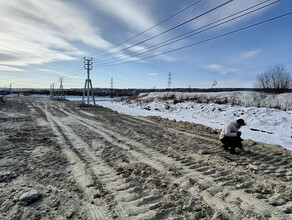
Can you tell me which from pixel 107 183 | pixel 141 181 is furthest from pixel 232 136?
pixel 107 183

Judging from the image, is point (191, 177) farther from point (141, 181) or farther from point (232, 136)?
point (232, 136)

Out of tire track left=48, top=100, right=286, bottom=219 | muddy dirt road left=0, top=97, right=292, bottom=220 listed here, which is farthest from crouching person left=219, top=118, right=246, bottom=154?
tire track left=48, top=100, right=286, bottom=219

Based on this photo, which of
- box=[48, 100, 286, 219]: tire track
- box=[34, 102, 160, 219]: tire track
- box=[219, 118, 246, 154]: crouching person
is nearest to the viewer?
box=[34, 102, 160, 219]: tire track

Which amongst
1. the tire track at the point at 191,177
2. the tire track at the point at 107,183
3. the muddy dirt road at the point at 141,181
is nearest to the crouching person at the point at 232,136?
the muddy dirt road at the point at 141,181

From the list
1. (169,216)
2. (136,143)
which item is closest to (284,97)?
(136,143)

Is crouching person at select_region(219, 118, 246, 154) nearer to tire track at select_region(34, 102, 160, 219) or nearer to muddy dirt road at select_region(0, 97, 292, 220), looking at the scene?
muddy dirt road at select_region(0, 97, 292, 220)

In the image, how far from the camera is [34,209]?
407 centimetres

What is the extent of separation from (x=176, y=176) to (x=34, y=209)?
9.40 ft

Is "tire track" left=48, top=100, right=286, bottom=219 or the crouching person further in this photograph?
the crouching person

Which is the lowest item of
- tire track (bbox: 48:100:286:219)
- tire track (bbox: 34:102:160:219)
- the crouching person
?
tire track (bbox: 34:102:160:219)

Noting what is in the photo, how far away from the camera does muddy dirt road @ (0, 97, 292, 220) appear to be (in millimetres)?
4074

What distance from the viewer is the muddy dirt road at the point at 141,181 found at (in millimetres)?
4074

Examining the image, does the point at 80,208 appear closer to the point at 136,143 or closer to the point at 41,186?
the point at 41,186

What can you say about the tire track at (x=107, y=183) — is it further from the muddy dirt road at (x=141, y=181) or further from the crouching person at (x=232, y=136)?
the crouching person at (x=232, y=136)
